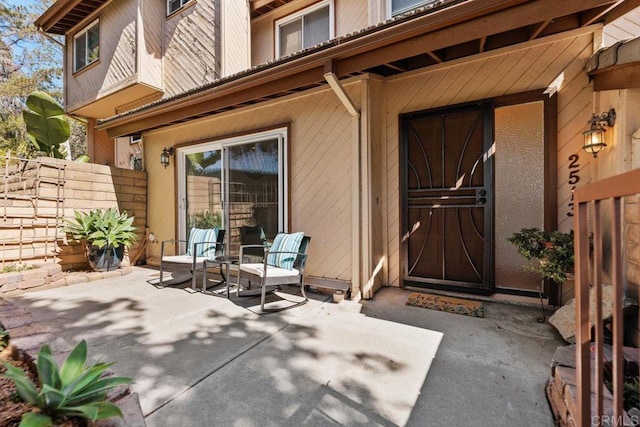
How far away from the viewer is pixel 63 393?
1.20m

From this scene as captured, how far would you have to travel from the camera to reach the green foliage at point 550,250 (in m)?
2.73

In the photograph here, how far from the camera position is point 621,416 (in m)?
1.01

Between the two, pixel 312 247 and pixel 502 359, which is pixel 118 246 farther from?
pixel 502 359

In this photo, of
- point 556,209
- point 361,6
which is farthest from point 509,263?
point 361,6

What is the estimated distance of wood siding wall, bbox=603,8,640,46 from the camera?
2.99m

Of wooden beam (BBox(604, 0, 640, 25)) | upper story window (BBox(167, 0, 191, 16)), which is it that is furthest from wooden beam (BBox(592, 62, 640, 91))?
upper story window (BBox(167, 0, 191, 16))

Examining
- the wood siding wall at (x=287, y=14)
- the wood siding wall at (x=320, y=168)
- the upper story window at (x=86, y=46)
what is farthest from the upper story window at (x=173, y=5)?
the wood siding wall at (x=320, y=168)

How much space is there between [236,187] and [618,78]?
468 cm

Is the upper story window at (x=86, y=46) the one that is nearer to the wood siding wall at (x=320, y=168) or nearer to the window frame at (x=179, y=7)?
the window frame at (x=179, y=7)

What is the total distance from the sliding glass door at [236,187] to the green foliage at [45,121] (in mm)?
3190

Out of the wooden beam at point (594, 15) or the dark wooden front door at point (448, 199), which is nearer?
the wooden beam at point (594, 15)

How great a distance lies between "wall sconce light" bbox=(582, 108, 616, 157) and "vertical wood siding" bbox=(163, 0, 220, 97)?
6.58m

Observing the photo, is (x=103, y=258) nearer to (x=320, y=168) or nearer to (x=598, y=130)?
(x=320, y=168)

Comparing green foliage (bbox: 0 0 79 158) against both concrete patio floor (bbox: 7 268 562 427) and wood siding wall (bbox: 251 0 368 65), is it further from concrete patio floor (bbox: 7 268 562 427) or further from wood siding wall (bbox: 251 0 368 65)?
concrete patio floor (bbox: 7 268 562 427)
